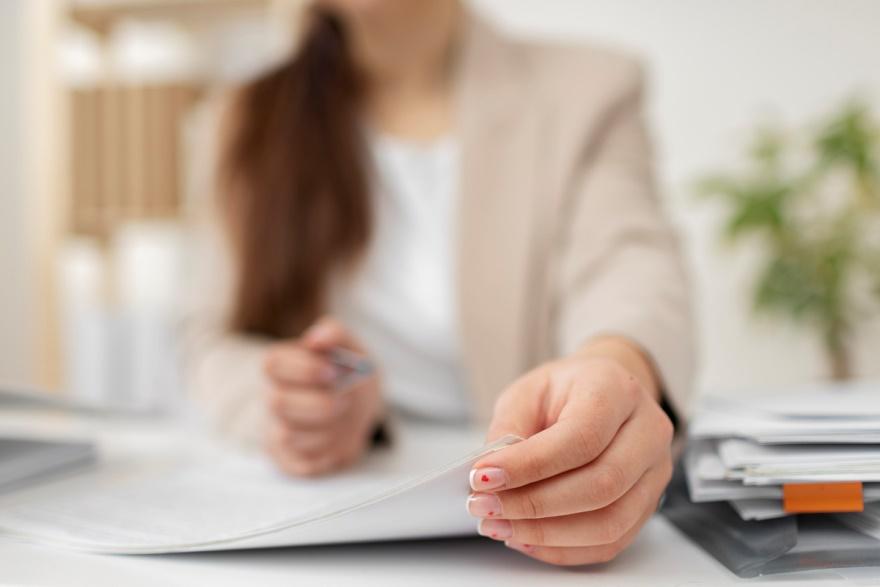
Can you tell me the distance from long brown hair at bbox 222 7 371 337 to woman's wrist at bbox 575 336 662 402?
21.1 inches

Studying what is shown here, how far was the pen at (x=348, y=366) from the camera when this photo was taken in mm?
610

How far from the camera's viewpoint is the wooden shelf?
2.11 metres

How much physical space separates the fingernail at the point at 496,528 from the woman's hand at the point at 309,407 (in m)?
0.27

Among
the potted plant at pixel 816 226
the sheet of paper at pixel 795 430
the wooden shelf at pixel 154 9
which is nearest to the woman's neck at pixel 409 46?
the sheet of paper at pixel 795 430

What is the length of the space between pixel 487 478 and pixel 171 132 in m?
1.91

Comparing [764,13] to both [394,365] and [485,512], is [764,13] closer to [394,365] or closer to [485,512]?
[394,365]

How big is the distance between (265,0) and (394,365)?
4.63 ft

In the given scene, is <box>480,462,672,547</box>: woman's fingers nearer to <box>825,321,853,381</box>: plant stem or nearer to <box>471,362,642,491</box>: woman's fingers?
<box>471,362,642,491</box>: woman's fingers

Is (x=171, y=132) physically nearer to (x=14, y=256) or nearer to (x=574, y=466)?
(x=14, y=256)

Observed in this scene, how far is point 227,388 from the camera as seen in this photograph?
80 centimetres

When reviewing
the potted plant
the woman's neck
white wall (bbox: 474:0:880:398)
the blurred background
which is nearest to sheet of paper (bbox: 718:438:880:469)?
the woman's neck

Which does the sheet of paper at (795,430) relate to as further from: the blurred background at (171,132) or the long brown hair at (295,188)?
the blurred background at (171,132)

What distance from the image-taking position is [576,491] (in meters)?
0.33

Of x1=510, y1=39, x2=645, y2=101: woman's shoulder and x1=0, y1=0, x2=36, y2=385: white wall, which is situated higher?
x1=510, y1=39, x2=645, y2=101: woman's shoulder
